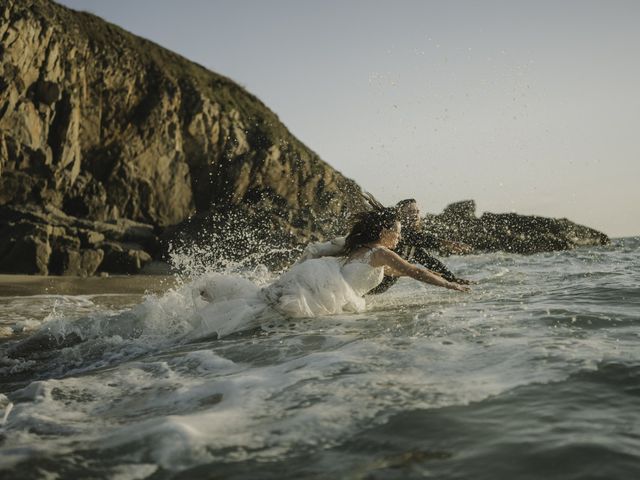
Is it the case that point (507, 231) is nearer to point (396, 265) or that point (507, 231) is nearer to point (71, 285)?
point (71, 285)

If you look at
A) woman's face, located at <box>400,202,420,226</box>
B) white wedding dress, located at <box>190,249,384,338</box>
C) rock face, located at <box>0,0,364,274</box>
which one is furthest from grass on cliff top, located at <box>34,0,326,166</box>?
white wedding dress, located at <box>190,249,384,338</box>

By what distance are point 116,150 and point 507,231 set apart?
802 inches

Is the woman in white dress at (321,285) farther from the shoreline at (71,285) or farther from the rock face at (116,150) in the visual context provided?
the rock face at (116,150)

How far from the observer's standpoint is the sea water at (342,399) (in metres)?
2.00

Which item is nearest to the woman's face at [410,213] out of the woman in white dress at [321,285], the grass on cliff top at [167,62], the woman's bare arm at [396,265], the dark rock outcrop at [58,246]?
the woman in white dress at [321,285]

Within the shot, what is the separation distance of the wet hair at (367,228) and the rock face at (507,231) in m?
22.7

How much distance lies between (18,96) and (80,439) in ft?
66.1

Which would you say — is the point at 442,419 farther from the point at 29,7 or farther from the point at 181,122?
the point at 181,122

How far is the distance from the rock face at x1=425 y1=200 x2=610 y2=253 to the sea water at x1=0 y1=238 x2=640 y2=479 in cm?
2429

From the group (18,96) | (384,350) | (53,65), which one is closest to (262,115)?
(53,65)

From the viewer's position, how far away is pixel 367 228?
5895mm

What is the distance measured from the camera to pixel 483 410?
2.44m

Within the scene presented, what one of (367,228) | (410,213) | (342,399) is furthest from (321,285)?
(342,399)

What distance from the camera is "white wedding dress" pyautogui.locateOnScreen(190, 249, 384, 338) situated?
213 inches
